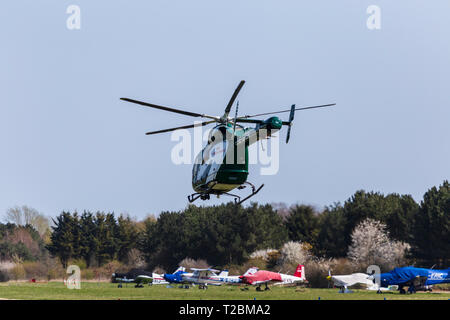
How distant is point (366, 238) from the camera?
242 feet

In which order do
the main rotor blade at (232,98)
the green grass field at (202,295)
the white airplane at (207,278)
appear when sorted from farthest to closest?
the white airplane at (207,278) → the green grass field at (202,295) → the main rotor blade at (232,98)

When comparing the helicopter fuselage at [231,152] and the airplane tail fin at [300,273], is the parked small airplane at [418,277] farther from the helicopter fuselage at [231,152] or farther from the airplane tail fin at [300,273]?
the helicopter fuselage at [231,152]

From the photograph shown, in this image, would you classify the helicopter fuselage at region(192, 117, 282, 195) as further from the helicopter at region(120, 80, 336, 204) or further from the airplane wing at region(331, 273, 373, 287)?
the airplane wing at region(331, 273, 373, 287)

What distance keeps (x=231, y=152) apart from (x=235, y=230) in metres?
56.9

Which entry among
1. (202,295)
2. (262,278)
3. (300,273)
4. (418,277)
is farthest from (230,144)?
(300,273)

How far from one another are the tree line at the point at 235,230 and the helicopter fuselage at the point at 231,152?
44.8 metres

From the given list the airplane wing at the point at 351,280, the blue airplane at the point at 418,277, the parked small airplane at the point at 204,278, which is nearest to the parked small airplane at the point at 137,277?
the parked small airplane at the point at 204,278

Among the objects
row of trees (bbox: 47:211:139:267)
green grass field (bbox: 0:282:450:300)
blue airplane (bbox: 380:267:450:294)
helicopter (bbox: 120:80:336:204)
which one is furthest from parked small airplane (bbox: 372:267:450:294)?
row of trees (bbox: 47:211:139:267)

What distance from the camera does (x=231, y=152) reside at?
29109mm

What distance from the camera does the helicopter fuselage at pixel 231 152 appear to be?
28422 mm

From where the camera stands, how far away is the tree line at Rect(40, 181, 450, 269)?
249ft

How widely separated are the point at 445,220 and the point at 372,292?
17854 mm

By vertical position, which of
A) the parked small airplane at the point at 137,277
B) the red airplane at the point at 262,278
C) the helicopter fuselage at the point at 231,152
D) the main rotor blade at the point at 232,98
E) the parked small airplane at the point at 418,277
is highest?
the main rotor blade at the point at 232,98

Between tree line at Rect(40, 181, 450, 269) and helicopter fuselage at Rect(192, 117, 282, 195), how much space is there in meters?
44.8
